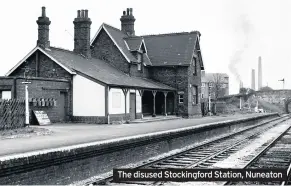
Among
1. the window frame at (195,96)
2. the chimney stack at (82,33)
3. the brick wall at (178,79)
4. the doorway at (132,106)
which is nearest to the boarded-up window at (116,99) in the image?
the doorway at (132,106)

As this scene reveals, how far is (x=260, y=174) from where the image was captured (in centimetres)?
848

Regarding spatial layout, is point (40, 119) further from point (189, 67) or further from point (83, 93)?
point (189, 67)

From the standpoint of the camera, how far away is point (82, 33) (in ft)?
94.2

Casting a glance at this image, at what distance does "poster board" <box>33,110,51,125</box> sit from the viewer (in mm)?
20241

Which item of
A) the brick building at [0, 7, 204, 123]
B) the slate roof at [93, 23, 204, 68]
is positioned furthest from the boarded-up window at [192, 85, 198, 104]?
the slate roof at [93, 23, 204, 68]

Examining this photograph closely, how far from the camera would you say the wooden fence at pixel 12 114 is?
15.4 metres

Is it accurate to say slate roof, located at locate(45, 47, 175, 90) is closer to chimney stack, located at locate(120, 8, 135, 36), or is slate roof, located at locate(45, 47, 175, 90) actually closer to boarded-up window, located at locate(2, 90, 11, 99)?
boarded-up window, located at locate(2, 90, 11, 99)

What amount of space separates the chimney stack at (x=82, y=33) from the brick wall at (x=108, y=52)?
2.89 m

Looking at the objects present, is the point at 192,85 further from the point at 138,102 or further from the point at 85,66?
the point at 85,66

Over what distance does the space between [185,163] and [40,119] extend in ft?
35.9

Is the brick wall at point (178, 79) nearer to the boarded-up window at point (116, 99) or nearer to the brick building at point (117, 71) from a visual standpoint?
the brick building at point (117, 71)

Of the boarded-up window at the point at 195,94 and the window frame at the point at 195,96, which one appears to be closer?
the window frame at the point at 195,96

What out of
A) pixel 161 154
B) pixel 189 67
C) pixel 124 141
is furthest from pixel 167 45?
pixel 124 141

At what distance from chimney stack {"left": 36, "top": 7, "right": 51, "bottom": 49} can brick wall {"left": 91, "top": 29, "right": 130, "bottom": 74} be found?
7565mm
